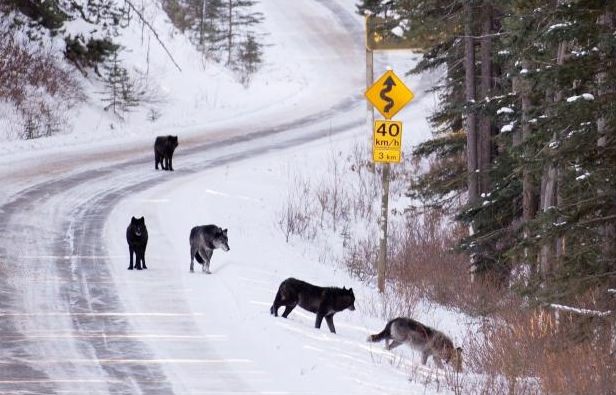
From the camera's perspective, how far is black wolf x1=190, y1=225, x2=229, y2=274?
603 inches

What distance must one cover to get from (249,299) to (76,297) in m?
2.45

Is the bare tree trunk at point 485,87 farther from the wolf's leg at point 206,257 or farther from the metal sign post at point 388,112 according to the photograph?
the wolf's leg at point 206,257

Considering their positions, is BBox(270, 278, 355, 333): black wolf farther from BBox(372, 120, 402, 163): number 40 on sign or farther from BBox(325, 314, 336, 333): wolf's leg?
BBox(372, 120, 402, 163): number 40 on sign

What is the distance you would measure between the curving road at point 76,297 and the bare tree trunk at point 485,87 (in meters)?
7.93

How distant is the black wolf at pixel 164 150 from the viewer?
2528cm

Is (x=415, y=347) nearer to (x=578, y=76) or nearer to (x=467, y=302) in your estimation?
(x=578, y=76)

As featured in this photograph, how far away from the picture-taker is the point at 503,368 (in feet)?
37.1

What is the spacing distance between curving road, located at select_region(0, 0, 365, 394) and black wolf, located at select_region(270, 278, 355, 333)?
1293 mm

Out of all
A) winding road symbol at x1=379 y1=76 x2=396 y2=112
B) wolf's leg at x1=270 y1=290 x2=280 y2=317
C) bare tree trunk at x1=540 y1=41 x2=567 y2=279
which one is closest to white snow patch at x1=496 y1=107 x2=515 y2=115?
bare tree trunk at x1=540 y1=41 x2=567 y2=279

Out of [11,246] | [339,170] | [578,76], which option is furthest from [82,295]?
[339,170]

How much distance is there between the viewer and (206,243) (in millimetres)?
15320

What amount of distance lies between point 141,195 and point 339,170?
8.23 metres

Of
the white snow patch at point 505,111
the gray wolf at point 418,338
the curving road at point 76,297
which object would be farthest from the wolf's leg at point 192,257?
the white snow patch at point 505,111

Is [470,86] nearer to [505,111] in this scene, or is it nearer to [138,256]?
[505,111]
